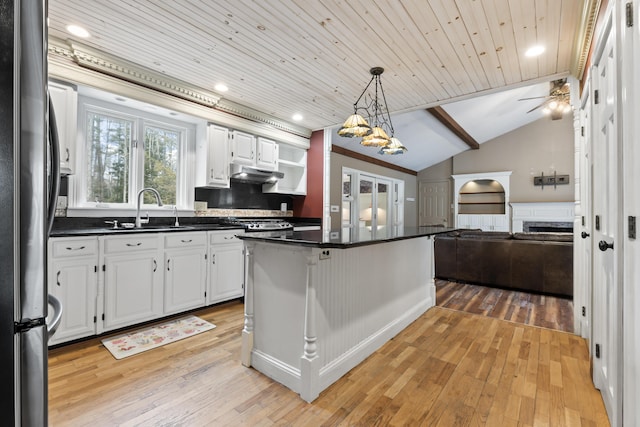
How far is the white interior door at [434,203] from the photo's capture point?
368 inches

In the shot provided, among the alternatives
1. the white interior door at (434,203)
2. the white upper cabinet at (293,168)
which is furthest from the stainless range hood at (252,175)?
the white interior door at (434,203)

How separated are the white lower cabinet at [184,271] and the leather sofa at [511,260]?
9.82ft

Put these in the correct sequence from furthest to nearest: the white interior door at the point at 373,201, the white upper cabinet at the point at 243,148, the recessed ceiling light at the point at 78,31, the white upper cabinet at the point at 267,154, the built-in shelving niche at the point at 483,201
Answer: the built-in shelving niche at the point at 483,201
the white interior door at the point at 373,201
the white upper cabinet at the point at 267,154
the white upper cabinet at the point at 243,148
the recessed ceiling light at the point at 78,31

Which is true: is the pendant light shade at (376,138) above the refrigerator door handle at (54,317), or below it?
above

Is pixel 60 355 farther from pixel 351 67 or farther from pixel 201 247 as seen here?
pixel 351 67

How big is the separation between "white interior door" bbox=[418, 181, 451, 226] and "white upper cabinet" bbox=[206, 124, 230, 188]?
730 centimetres

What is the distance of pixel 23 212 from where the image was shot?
622 mm

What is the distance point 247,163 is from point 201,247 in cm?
142

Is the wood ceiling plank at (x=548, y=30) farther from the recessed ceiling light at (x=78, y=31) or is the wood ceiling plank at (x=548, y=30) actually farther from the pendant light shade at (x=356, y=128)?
the recessed ceiling light at (x=78, y=31)

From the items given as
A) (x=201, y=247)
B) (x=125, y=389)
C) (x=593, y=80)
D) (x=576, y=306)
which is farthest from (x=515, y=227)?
(x=125, y=389)

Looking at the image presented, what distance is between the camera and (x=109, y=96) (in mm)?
3010

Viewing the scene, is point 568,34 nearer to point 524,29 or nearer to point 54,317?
point 524,29

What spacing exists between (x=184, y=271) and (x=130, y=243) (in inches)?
23.9

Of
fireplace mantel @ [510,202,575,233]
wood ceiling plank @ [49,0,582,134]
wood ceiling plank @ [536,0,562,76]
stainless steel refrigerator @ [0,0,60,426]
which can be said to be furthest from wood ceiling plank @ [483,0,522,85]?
fireplace mantel @ [510,202,575,233]
